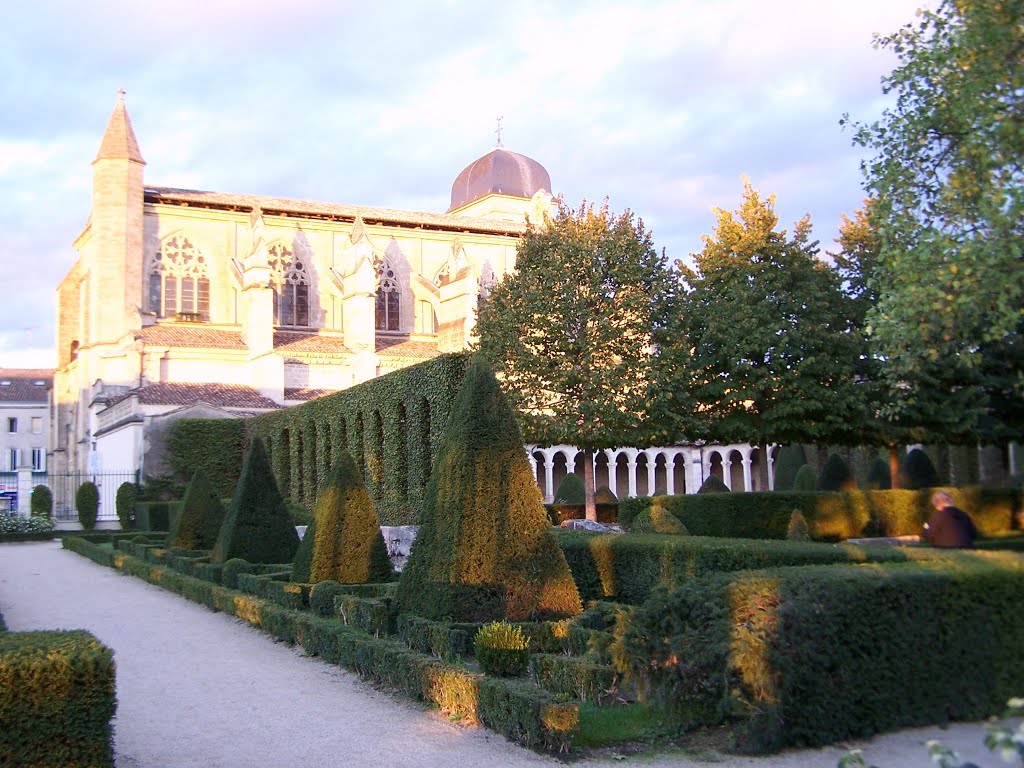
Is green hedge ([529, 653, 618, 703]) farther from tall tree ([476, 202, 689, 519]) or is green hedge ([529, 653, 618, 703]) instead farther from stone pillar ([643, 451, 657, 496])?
stone pillar ([643, 451, 657, 496])

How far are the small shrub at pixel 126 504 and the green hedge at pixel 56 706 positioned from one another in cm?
2934

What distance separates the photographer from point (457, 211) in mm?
59000

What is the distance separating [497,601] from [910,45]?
986cm

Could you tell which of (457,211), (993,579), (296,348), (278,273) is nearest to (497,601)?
(993,579)

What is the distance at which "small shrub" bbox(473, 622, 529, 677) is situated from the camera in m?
7.80

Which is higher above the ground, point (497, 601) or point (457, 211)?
point (457, 211)

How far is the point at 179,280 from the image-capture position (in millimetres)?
42906

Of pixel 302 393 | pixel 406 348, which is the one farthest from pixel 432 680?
pixel 406 348

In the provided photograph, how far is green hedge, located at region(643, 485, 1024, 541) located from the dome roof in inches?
1441

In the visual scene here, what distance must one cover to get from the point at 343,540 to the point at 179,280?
107ft

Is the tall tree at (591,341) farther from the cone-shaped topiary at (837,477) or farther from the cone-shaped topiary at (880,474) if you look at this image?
the cone-shaped topiary at (880,474)

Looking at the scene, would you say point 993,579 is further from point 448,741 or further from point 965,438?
point 965,438

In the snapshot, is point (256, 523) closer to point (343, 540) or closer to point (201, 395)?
point (343, 540)

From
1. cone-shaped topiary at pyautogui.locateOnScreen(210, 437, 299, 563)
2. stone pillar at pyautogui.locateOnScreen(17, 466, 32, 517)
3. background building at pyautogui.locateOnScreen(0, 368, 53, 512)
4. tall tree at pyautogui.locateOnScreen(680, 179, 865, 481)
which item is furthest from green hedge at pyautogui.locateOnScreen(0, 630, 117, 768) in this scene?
background building at pyautogui.locateOnScreen(0, 368, 53, 512)
